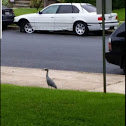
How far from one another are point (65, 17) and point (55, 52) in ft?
19.4

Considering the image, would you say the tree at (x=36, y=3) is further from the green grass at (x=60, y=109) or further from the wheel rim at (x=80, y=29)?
→ the green grass at (x=60, y=109)

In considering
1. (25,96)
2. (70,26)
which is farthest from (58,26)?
(25,96)

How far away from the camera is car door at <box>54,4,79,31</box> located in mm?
21938

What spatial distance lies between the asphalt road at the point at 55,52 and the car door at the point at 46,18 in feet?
1.75

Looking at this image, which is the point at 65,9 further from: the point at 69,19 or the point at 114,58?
the point at 114,58

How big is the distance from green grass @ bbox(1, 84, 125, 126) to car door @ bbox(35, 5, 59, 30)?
1431 centimetres

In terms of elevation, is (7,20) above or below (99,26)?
above

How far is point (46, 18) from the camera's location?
22469 mm

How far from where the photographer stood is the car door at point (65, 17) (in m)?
21.9

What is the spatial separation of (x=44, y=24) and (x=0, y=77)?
1108cm

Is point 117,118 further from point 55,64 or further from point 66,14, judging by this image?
point 66,14

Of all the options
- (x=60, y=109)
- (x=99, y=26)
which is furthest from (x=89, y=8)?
(x=60, y=109)

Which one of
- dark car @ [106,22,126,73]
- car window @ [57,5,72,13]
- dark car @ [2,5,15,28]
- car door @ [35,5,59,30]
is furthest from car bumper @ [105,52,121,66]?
dark car @ [2,5,15,28]

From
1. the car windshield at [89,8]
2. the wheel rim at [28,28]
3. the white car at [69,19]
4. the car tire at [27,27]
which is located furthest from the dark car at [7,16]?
the car windshield at [89,8]
